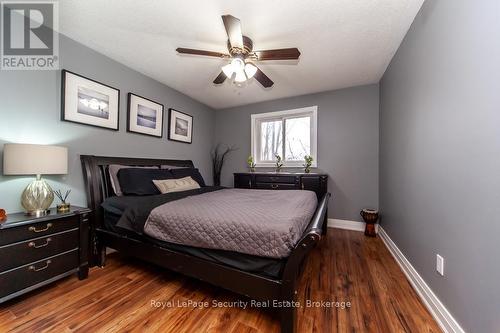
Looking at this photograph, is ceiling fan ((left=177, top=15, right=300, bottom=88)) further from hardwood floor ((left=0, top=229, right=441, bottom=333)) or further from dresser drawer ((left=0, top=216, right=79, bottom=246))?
hardwood floor ((left=0, top=229, right=441, bottom=333))

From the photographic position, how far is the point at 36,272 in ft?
5.01

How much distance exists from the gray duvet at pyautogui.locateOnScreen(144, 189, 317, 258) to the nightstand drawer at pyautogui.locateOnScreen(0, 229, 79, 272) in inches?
28.9

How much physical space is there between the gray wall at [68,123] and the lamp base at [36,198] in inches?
8.3

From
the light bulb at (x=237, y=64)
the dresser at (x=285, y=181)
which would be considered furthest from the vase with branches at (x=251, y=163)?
the light bulb at (x=237, y=64)

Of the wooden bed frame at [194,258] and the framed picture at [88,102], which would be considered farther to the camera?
the framed picture at [88,102]

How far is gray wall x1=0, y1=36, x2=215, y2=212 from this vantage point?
173cm

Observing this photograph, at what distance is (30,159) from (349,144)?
13.3 ft

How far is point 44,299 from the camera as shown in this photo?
5.07 ft

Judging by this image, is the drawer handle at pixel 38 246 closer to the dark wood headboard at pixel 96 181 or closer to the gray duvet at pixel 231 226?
the dark wood headboard at pixel 96 181

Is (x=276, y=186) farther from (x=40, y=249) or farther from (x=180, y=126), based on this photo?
(x=40, y=249)

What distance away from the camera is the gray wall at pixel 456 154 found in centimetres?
96

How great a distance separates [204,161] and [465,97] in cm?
394

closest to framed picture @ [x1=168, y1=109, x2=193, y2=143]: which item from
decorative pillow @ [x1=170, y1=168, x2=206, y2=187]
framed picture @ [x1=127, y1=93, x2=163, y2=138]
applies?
framed picture @ [x1=127, y1=93, x2=163, y2=138]

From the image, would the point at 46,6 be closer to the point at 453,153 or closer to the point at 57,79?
the point at 57,79
